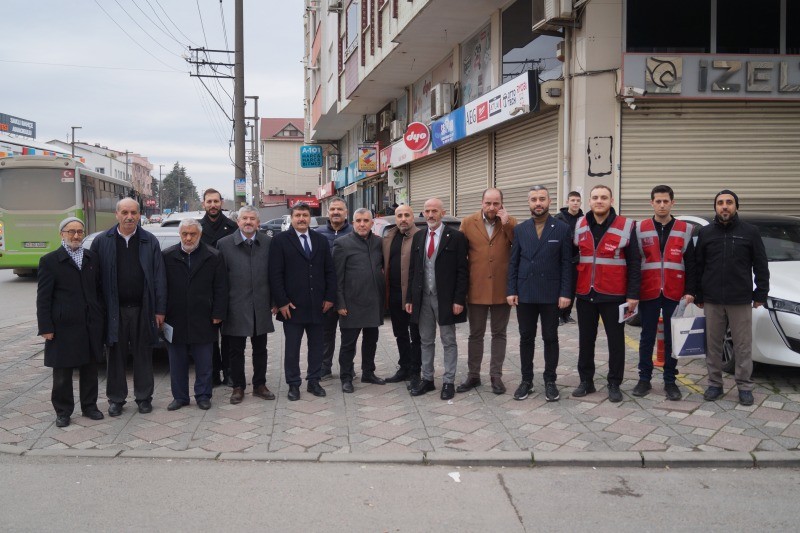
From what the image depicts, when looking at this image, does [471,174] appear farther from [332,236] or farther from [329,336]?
[329,336]

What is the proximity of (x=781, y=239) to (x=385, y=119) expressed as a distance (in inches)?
812

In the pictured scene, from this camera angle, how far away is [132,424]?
19.7 ft

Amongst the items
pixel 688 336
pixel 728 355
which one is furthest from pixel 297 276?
pixel 728 355

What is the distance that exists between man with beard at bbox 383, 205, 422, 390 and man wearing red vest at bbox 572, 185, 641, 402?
1.62 m

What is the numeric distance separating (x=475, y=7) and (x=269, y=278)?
420 inches

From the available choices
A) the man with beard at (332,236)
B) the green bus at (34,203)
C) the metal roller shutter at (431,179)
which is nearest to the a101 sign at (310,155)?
the metal roller shutter at (431,179)

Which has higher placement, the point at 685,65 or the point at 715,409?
the point at 685,65

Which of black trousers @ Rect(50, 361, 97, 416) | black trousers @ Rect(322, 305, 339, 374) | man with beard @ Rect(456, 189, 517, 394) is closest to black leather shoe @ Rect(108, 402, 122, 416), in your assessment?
black trousers @ Rect(50, 361, 97, 416)

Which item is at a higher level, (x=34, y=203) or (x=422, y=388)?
(x=34, y=203)

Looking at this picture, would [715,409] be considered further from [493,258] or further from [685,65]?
[685,65]

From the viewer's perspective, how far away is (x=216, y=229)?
7.55 m

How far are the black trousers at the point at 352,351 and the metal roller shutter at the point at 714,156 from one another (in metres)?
6.47

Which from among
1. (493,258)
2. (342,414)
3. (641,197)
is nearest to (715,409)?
(493,258)

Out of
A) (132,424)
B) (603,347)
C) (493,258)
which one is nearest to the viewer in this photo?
(132,424)
